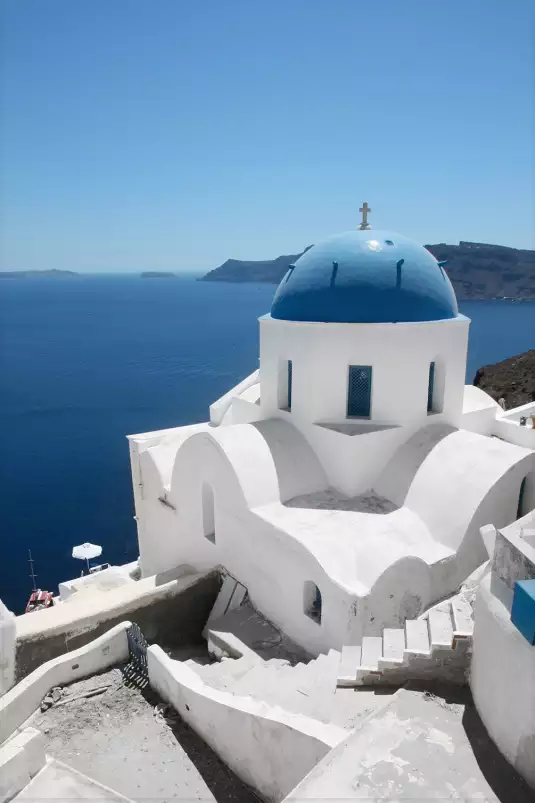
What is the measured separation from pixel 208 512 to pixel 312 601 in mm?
3327

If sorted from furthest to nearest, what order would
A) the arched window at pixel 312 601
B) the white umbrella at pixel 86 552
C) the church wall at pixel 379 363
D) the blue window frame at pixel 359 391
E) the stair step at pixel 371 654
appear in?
the white umbrella at pixel 86 552 < the blue window frame at pixel 359 391 < the church wall at pixel 379 363 < the arched window at pixel 312 601 < the stair step at pixel 371 654

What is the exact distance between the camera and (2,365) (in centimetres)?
6562

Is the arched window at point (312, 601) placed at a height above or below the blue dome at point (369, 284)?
below

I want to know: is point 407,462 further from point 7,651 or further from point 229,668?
point 7,651

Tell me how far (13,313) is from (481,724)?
142597 mm

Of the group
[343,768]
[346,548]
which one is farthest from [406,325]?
[343,768]

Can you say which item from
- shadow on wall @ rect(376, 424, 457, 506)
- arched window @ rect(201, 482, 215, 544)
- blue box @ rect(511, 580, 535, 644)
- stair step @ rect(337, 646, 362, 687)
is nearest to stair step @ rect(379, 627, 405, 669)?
stair step @ rect(337, 646, 362, 687)

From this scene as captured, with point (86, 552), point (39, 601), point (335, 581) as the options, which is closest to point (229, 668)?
point (335, 581)

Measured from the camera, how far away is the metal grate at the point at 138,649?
8516 millimetres

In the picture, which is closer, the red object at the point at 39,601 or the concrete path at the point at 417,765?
the concrete path at the point at 417,765

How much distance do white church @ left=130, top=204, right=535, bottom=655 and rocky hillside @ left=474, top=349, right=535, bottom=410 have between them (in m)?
21.5

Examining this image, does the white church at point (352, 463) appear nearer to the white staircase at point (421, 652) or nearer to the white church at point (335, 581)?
the white church at point (335, 581)

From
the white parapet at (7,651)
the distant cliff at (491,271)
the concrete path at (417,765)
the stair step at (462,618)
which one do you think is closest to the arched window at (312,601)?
the stair step at (462,618)

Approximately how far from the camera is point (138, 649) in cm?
864
